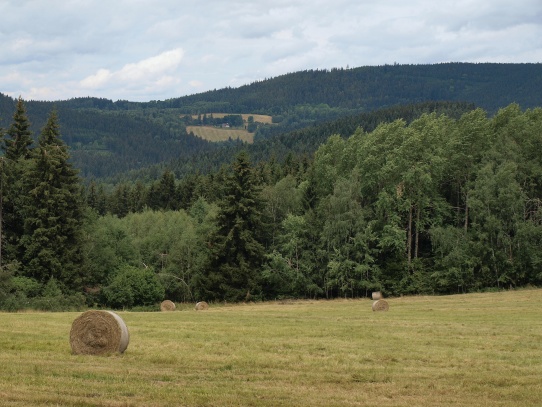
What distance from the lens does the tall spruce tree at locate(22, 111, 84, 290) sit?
60625 millimetres

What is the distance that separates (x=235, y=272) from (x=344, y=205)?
1274 cm

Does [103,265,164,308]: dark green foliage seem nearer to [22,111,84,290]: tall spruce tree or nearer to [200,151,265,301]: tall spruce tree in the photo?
[22,111,84,290]: tall spruce tree

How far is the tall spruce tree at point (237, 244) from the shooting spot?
226 ft

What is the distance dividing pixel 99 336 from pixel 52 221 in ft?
134

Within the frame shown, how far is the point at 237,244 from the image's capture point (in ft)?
231

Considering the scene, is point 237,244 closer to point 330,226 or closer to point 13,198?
point 330,226

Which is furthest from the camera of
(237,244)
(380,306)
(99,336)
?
(237,244)

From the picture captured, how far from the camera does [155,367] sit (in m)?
19.7

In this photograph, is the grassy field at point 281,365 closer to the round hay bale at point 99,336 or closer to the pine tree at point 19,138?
the round hay bale at point 99,336

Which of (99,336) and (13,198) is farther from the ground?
(13,198)

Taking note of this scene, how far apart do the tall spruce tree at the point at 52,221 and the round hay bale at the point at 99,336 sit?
131 feet

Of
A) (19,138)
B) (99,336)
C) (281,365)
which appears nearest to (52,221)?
(19,138)

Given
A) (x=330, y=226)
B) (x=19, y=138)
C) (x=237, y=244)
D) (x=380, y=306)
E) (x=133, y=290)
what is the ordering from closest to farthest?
(x=380, y=306) → (x=133, y=290) → (x=19, y=138) → (x=237, y=244) → (x=330, y=226)

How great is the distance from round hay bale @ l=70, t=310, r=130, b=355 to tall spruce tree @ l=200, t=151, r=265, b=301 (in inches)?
1813
